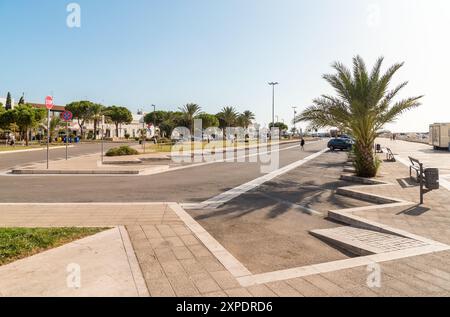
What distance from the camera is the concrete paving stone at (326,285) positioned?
353cm

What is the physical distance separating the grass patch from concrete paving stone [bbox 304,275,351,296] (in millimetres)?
3823

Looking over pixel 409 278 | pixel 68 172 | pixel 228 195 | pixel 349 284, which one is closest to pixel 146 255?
pixel 349 284

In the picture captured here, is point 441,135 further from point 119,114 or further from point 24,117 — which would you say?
point 119,114

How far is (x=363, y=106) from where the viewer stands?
13.3 m

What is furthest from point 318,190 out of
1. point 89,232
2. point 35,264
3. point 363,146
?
point 35,264

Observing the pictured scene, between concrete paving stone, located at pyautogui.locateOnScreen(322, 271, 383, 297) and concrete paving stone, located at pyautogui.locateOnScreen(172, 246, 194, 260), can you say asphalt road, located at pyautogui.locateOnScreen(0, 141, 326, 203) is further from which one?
concrete paving stone, located at pyautogui.locateOnScreen(322, 271, 383, 297)

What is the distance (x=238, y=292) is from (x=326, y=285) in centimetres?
103

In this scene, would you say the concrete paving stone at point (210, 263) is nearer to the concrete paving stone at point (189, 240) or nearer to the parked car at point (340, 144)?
the concrete paving stone at point (189, 240)

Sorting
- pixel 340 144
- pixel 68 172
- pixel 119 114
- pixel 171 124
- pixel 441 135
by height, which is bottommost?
pixel 68 172

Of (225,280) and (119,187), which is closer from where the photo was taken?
(225,280)

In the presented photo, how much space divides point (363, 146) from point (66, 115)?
15.2m

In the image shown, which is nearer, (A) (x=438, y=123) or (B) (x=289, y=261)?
(B) (x=289, y=261)

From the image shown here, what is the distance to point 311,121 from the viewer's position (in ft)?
48.4
